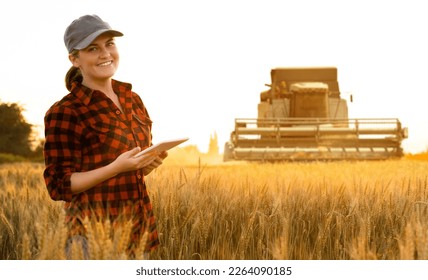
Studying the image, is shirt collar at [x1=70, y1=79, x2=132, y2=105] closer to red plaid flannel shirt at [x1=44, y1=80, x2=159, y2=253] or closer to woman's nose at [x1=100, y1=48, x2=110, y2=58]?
red plaid flannel shirt at [x1=44, y1=80, x2=159, y2=253]

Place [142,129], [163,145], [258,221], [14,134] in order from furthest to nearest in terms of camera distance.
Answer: [14,134]
[258,221]
[142,129]
[163,145]

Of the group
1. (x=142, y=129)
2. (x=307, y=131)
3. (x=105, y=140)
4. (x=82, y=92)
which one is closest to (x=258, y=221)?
(x=142, y=129)

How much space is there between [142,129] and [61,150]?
35 cm

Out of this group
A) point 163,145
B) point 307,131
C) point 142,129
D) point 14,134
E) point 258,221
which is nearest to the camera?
point 163,145

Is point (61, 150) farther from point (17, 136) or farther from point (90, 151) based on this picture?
point (17, 136)

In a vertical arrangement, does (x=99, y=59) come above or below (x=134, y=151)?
above

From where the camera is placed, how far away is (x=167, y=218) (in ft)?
8.44

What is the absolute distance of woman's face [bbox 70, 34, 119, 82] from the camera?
213 centimetres

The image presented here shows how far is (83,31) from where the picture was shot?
7.02 ft

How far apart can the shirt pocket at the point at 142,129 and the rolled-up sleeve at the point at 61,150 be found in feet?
0.77

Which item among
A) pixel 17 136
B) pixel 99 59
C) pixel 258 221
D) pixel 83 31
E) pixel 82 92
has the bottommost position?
pixel 258 221

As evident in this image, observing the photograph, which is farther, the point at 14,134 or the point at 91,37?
the point at 14,134

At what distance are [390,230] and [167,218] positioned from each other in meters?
1.05
